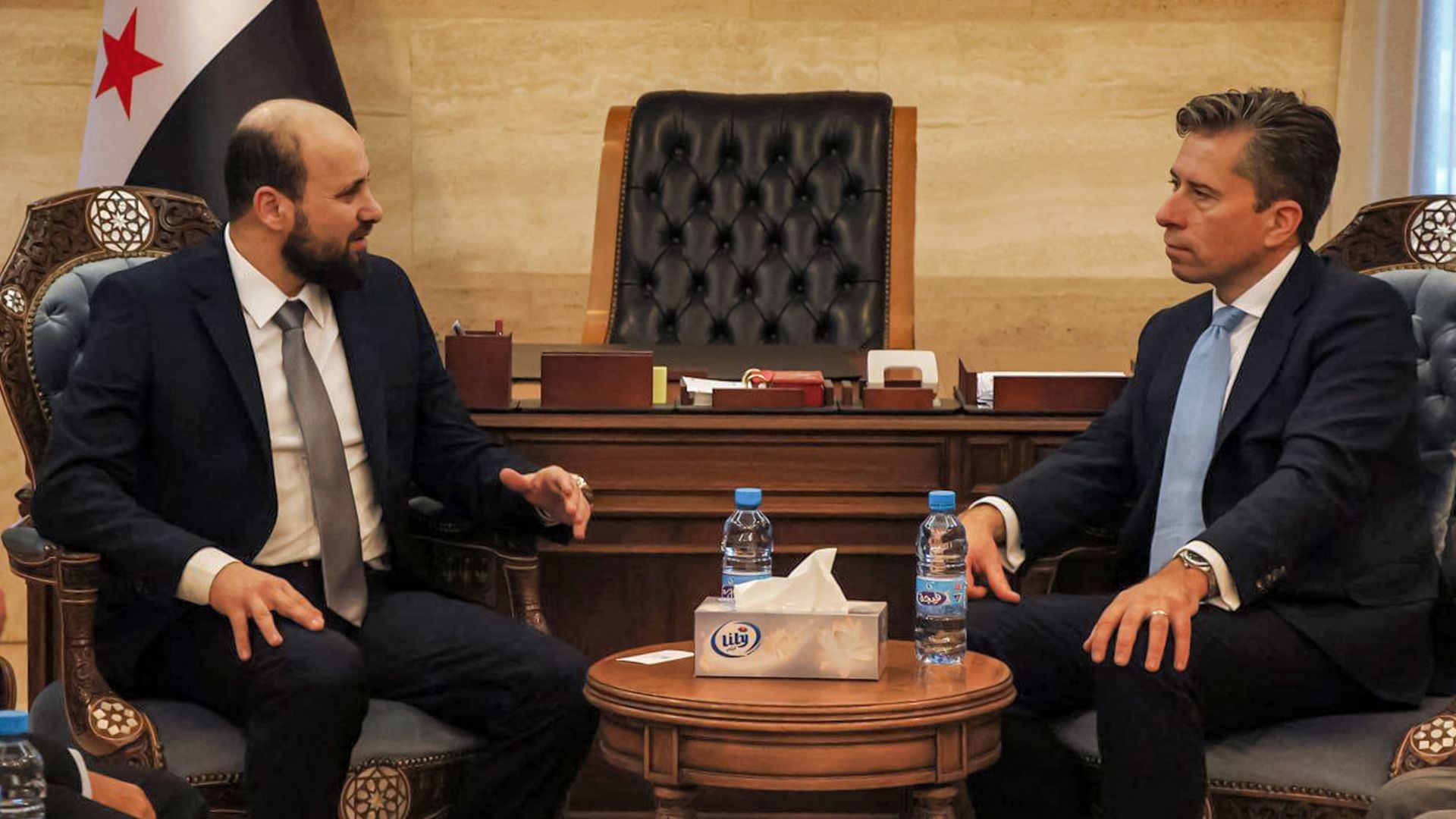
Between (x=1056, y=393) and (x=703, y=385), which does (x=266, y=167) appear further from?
(x=1056, y=393)

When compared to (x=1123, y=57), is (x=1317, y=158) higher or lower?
lower

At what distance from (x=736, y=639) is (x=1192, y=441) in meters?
0.87

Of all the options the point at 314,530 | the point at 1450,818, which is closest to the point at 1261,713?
the point at 1450,818

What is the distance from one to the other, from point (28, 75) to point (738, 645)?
3992mm

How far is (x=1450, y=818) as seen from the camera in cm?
190

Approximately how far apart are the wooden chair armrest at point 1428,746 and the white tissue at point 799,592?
2.61 ft

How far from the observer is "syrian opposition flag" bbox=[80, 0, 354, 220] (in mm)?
4586

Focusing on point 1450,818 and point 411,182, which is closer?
point 1450,818

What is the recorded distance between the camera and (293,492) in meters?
2.83

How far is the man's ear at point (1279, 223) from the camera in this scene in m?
2.86

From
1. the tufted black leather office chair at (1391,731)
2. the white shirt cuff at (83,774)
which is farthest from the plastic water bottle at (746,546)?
the white shirt cuff at (83,774)

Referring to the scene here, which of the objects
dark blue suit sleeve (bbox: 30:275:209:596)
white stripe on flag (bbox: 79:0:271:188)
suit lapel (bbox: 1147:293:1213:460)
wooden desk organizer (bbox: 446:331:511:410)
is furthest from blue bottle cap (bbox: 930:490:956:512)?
white stripe on flag (bbox: 79:0:271:188)

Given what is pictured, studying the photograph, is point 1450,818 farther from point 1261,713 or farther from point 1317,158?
point 1317,158

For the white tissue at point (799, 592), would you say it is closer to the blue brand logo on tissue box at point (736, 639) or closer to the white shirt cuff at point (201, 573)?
the blue brand logo on tissue box at point (736, 639)
